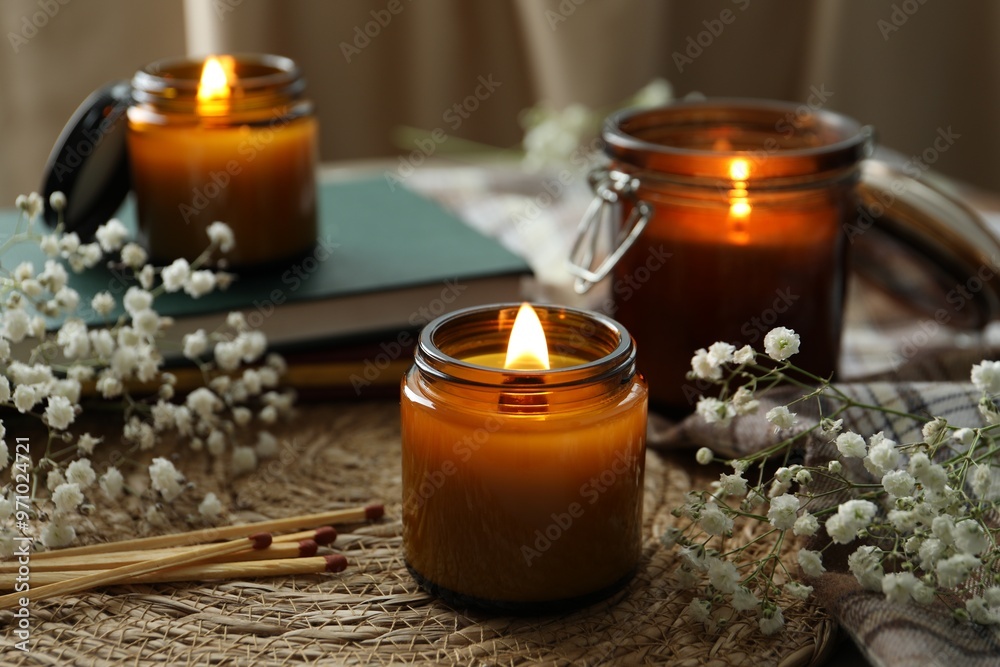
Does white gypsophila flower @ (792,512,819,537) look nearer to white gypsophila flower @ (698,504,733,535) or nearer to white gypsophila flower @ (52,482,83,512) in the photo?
white gypsophila flower @ (698,504,733,535)

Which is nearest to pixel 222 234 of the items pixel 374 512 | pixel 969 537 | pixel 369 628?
pixel 374 512

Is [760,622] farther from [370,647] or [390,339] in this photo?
[390,339]

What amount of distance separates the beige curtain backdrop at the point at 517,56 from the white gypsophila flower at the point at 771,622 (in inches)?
48.1

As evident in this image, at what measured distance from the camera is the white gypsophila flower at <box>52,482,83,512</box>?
68 centimetres

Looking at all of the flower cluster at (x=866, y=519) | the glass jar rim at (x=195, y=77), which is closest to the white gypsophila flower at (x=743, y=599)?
the flower cluster at (x=866, y=519)

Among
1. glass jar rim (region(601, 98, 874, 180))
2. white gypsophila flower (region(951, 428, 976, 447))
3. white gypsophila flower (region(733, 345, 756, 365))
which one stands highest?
glass jar rim (region(601, 98, 874, 180))

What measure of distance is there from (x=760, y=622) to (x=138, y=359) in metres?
0.47

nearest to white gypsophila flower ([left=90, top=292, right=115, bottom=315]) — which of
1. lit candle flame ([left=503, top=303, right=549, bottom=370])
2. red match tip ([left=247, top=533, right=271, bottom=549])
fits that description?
red match tip ([left=247, top=533, right=271, bottom=549])

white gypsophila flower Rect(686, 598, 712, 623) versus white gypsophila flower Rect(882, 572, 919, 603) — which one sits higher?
white gypsophila flower Rect(882, 572, 919, 603)

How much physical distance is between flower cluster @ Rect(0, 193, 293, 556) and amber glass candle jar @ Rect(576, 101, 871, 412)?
30 cm

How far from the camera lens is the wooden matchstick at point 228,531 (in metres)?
0.70

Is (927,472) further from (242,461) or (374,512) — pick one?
(242,461)

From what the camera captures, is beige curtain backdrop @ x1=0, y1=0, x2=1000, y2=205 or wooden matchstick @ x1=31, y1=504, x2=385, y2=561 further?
beige curtain backdrop @ x1=0, y1=0, x2=1000, y2=205

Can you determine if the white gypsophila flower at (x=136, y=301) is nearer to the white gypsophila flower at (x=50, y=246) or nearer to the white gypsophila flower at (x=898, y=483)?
the white gypsophila flower at (x=50, y=246)
